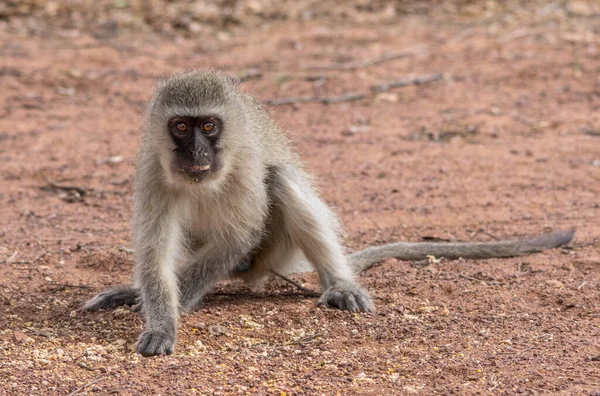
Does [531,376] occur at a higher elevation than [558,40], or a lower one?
lower

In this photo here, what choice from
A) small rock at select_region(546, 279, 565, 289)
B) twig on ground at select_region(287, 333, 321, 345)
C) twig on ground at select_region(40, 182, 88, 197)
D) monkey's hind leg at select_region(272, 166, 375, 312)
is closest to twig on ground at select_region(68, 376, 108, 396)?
twig on ground at select_region(287, 333, 321, 345)

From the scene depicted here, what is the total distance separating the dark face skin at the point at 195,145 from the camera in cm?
508

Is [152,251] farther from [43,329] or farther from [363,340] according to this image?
[363,340]

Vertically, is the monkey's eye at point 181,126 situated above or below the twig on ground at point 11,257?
above

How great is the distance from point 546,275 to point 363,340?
5.26ft

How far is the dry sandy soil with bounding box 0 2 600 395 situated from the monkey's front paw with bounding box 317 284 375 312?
0.29 ft

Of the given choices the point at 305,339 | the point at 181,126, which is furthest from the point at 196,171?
the point at 305,339

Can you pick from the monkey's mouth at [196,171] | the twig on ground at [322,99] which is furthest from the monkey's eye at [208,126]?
the twig on ground at [322,99]

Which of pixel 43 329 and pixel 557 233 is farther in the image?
pixel 557 233

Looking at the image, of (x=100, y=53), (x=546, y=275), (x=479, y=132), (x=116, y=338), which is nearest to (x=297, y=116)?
(x=479, y=132)

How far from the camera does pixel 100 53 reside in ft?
39.7

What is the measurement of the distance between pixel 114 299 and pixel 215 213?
0.84 m

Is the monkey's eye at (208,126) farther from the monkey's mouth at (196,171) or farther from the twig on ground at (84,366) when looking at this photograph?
the twig on ground at (84,366)

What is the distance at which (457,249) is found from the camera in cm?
630
